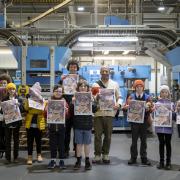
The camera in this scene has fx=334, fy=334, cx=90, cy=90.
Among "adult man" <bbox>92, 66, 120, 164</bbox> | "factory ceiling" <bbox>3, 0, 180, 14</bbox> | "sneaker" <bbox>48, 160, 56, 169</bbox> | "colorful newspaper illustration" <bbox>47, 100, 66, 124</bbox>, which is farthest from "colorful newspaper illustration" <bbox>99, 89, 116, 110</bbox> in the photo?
"factory ceiling" <bbox>3, 0, 180, 14</bbox>

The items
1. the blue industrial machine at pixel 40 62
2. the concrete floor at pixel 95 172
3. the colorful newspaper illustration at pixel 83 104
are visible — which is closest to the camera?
the concrete floor at pixel 95 172

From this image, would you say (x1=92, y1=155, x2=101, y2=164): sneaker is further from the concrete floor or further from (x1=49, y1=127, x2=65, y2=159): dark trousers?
(x1=49, y1=127, x2=65, y2=159): dark trousers

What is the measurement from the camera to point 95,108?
17.4 feet

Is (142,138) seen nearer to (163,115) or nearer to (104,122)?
(163,115)

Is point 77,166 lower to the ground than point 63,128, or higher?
lower

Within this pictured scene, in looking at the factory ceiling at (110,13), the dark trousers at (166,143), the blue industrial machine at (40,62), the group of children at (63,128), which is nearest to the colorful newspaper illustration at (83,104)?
the group of children at (63,128)

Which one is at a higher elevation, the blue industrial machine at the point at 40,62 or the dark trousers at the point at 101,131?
the blue industrial machine at the point at 40,62

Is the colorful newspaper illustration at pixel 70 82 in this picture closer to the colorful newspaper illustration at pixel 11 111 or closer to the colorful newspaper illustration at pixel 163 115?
the colorful newspaper illustration at pixel 11 111

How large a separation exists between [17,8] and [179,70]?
7.45 meters

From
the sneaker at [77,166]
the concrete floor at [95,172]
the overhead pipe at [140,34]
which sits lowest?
the concrete floor at [95,172]

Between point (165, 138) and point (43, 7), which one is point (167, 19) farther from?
point (165, 138)

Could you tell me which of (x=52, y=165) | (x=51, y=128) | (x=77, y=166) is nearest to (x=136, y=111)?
(x=77, y=166)

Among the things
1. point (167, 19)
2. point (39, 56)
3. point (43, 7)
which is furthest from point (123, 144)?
point (167, 19)

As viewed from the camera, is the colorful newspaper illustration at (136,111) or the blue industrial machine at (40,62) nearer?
the colorful newspaper illustration at (136,111)
